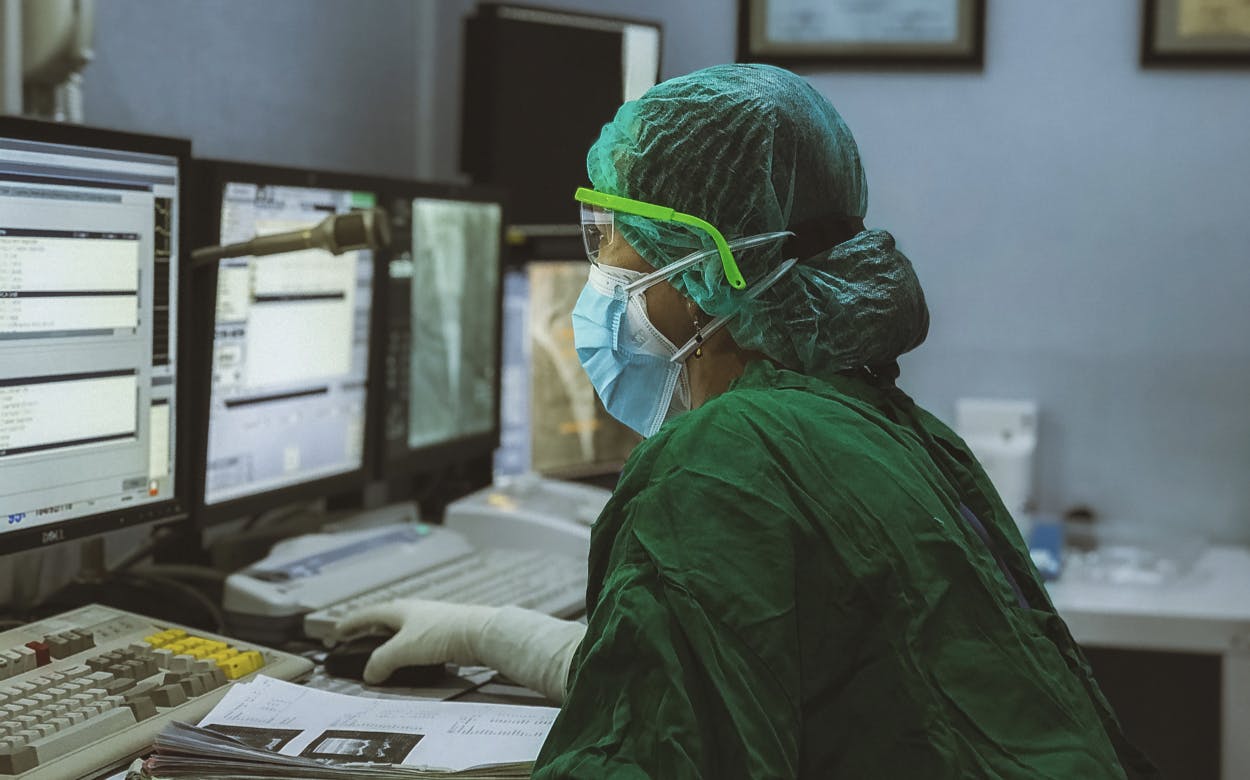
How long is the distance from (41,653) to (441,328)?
3.07 ft

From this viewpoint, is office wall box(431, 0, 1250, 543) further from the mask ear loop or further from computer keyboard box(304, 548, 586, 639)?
the mask ear loop

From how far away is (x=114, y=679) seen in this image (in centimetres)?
111

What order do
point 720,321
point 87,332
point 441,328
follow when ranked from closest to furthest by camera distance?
point 720,321 → point 87,332 → point 441,328

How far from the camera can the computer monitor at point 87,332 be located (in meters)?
1.20

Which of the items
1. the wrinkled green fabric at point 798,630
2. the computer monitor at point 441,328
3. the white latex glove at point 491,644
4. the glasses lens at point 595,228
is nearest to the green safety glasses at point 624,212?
the glasses lens at point 595,228

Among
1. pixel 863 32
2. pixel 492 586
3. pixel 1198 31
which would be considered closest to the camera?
pixel 492 586

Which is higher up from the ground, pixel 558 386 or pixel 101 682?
pixel 558 386

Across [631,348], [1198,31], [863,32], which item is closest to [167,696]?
[631,348]

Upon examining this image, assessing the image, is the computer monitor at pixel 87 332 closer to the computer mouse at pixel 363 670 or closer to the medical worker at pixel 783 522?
the computer mouse at pixel 363 670

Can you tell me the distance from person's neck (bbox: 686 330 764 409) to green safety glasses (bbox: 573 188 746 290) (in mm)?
74

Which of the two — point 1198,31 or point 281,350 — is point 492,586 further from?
point 1198,31

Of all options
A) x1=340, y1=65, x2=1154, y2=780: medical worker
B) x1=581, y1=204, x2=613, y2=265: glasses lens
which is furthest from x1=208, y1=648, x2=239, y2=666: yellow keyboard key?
x1=581, y1=204, x2=613, y2=265: glasses lens

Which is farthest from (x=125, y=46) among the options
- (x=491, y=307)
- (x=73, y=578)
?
(x=73, y=578)

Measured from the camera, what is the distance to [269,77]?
222cm
